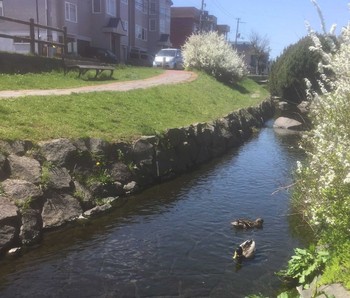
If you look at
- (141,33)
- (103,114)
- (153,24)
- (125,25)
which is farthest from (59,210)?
(153,24)

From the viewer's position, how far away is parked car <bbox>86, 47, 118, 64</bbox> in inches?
1602

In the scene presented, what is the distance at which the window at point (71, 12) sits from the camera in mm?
40312

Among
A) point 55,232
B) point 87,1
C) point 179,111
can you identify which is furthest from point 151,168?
point 87,1

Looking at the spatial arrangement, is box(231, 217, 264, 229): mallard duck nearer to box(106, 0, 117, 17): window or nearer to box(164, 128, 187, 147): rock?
box(164, 128, 187, 147): rock

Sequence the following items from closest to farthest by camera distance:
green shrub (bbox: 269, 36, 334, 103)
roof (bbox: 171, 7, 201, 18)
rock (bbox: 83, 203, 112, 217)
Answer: rock (bbox: 83, 203, 112, 217), green shrub (bbox: 269, 36, 334, 103), roof (bbox: 171, 7, 201, 18)

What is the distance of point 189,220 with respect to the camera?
9.38m

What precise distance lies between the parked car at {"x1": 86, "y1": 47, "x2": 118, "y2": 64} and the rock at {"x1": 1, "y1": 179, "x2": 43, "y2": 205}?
32.8 m

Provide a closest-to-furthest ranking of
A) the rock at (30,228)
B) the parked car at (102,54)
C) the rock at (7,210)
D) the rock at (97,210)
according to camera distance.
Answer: the rock at (7,210) < the rock at (30,228) < the rock at (97,210) < the parked car at (102,54)

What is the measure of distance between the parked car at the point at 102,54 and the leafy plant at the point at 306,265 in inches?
1403

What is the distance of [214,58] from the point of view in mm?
34438

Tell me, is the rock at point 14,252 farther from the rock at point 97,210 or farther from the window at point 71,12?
the window at point 71,12

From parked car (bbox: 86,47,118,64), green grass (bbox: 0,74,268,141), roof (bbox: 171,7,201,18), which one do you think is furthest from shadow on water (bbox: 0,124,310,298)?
roof (bbox: 171,7,201,18)

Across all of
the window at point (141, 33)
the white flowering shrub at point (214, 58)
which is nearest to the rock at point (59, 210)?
the white flowering shrub at point (214, 58)

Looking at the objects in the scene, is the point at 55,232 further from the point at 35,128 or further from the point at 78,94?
the point at 78,94
